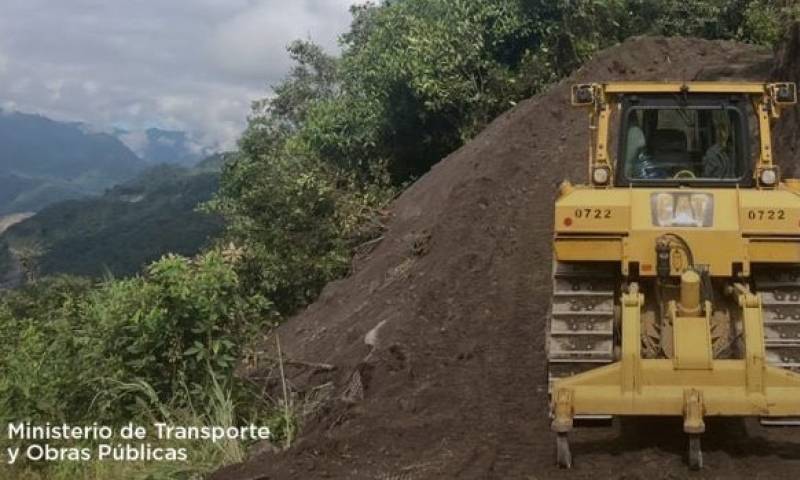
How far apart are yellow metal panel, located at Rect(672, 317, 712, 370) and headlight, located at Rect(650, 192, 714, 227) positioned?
77 centimetres

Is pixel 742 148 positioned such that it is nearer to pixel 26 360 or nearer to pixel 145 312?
pixel 145 312

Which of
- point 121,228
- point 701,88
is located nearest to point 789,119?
point 701,88

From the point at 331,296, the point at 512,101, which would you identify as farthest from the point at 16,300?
the point at 512,101

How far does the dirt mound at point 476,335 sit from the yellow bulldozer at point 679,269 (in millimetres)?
554

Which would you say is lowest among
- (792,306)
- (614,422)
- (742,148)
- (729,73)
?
(614,422)

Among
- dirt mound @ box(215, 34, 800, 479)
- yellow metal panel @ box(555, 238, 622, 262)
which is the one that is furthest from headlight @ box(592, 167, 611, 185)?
dirt mound @ box(215, 34, 800, 479)

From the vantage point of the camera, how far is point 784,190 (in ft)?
27.4

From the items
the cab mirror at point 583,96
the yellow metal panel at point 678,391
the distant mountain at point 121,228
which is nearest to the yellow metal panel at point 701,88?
the cab mirror at point 583,96

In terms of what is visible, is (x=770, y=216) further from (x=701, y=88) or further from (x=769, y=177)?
(x=701, y=88)

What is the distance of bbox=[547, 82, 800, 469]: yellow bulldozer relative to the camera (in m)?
7.19

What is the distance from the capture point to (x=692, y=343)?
23.9 feet

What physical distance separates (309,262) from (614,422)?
9723 millimetres

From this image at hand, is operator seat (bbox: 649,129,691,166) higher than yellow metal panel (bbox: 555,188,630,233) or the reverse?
higher

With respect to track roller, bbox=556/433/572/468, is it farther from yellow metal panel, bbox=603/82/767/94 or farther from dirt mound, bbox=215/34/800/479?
yellow metal panel, bbox=603/82/767/94
